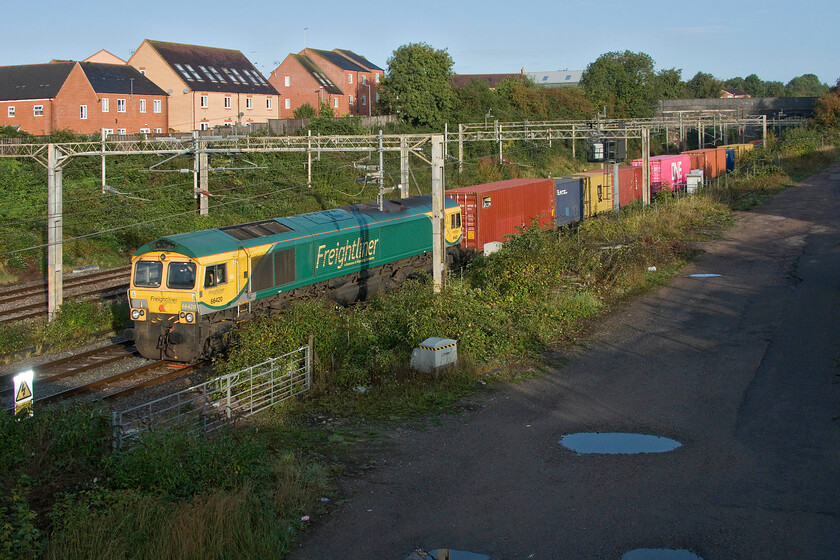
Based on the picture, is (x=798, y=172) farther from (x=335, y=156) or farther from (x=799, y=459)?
(x=799, y=459)

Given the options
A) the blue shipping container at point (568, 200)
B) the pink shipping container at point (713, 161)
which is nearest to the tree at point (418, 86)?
the pink shipping container at point (713, 161)

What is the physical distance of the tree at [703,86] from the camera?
129m

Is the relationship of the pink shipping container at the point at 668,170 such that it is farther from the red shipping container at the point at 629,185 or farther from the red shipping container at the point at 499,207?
the red shipping container at the point at 499,207

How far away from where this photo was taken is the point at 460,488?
10.1 metres

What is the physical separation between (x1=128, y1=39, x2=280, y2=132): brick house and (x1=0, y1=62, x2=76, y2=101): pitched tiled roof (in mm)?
8302

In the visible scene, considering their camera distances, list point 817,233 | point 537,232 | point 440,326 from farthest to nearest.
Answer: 1. point 817,233
2. point 537,232
3. point 440,326

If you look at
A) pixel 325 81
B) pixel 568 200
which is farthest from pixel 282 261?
pixel 325 81

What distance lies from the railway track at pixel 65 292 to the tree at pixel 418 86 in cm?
3820

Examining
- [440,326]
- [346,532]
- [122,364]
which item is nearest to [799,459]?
[346,532]

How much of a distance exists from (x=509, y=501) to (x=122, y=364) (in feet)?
37.1

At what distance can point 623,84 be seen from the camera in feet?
310

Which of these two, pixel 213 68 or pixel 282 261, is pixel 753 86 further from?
pixel 282 261

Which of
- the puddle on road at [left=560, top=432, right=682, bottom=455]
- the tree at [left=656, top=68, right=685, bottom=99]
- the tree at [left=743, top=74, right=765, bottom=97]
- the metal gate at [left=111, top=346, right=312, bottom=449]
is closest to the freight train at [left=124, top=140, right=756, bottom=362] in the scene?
the metal gate at [left=111, top=346, right=312, bottom=449]

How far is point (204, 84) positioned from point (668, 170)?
116ft
